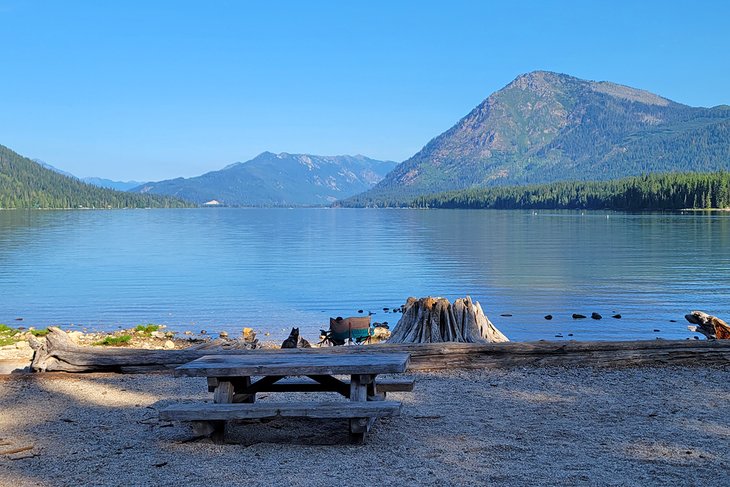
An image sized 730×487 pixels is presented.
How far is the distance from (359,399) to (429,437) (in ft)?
3.08

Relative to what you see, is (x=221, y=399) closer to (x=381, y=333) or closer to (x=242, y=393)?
(x=242, y=393)

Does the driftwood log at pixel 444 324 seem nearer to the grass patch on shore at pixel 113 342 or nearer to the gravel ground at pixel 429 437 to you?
the gravel ground at pixel 429 437

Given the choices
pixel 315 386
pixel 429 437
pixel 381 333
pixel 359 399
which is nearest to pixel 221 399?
pixel 315 386

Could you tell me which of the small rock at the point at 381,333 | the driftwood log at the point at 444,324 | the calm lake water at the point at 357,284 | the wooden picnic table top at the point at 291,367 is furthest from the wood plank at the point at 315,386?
the calm lake water at the point at 357,284

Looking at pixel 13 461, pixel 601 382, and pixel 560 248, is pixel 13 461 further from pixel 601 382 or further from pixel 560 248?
pixel 560 248

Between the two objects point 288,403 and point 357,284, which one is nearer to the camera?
point 288,403

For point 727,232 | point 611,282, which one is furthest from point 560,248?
point 727,232

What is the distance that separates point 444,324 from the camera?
17688 millimetres

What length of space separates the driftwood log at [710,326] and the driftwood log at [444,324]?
678cm

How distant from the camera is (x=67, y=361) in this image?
12.9 meters

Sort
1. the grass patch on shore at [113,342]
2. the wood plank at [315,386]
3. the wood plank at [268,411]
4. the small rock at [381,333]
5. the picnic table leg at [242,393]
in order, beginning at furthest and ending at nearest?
the small rock at [381,333]
the grass patch on shore at [113,342]
the wood plank at [315,386]
the picnic table leg at [242,393]
the wood plank at [268,411]

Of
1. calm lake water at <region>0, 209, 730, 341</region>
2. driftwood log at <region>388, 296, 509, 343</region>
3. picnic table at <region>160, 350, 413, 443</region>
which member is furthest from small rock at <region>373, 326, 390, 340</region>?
picnic table at <region>160, 350, 413, 443</region>

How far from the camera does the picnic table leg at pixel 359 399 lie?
28.6 ft

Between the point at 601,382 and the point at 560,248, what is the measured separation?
5990cm
